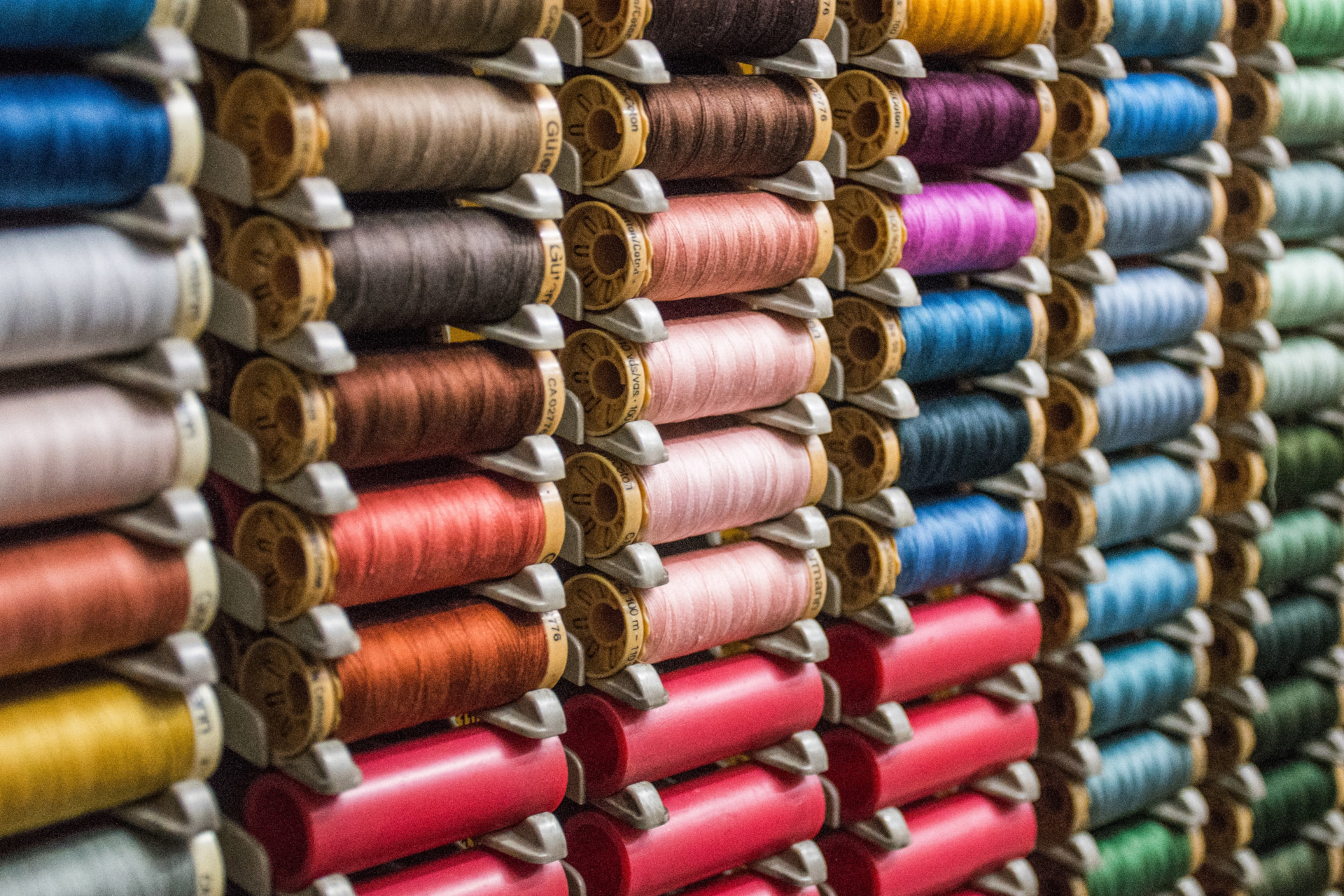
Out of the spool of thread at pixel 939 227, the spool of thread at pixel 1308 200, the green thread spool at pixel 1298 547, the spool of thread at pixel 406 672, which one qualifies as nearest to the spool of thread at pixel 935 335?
the spool of thread at pixel 939 227

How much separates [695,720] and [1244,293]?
2.93 meters

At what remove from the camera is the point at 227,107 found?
127 inches

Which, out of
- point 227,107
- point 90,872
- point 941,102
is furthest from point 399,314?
point 941,102

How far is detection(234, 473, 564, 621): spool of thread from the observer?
10.8 feet

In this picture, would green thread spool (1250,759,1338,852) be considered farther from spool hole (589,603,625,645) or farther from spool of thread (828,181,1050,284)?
spool hole (589,603,625,645)

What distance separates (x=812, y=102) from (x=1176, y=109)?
1.68m

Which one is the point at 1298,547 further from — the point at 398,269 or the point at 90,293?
the point at 90,293

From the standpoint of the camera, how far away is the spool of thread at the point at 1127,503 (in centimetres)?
526

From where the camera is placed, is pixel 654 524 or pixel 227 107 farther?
pixel 654 524

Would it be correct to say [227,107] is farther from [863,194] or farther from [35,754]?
[863,194]

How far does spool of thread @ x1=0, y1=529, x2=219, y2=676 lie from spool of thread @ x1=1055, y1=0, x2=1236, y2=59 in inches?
124

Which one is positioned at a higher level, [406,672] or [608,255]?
[608,255]

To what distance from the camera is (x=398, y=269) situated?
3307 mm

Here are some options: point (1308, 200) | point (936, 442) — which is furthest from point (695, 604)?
point (1308, 200)
